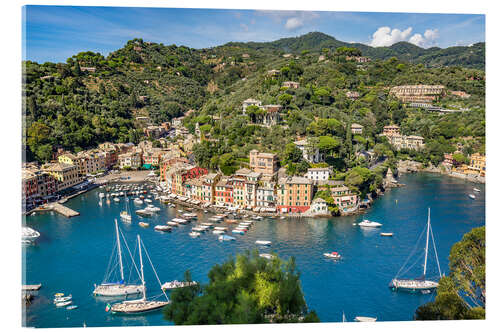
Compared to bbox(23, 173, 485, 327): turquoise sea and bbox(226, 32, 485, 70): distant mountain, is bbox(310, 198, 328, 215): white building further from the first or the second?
bbox(226, 32, 485, 70): distant mountain

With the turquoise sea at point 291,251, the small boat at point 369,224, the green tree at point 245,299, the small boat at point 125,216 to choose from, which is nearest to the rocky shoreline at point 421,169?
the turquoise sea at point 291,251

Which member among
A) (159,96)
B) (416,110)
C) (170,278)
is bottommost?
(170,278)

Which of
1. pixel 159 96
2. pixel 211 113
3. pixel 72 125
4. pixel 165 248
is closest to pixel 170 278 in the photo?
pixel 165 248

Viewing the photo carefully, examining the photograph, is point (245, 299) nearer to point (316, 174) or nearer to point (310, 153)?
point (316, 174)

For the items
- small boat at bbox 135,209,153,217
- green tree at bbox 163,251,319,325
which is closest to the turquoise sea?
small boat at bbox 135,209,153,217

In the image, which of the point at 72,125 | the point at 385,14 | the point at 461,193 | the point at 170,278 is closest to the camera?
the point at 385,14

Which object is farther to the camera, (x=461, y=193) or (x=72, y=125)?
(x=72, y=125)

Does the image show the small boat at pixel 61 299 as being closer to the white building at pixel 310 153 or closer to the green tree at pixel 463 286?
the green tree at pixel 463 286

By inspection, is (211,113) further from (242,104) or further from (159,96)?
(159,96)
